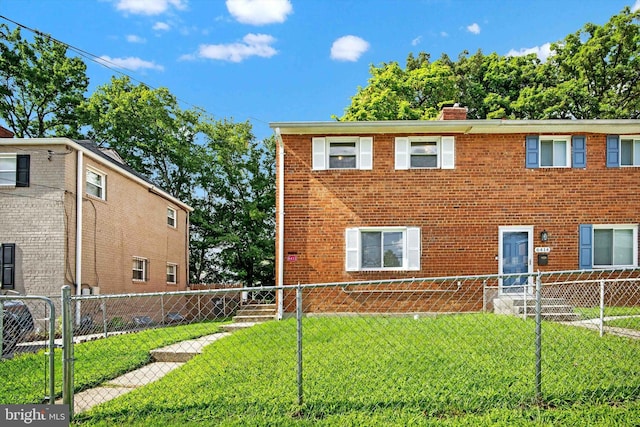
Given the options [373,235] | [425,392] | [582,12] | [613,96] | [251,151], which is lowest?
[425,392]

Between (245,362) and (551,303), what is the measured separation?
7495mm

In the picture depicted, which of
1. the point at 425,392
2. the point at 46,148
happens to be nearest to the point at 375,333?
the point at 425,392

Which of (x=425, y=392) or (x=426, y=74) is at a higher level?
(x=426, y=74)

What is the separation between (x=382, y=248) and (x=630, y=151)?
6773mm

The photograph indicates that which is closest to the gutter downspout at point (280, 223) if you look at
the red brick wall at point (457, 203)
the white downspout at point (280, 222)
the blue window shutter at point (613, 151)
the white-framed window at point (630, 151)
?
the white downspout at point (280, 222)

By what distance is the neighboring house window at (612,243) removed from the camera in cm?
1215

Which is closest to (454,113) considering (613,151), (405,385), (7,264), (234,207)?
(613,151)

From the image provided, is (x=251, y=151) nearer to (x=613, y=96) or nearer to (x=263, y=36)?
(x=263, y=36)

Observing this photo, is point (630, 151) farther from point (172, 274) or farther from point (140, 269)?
point (172, 274)

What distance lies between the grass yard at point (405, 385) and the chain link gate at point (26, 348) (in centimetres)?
90

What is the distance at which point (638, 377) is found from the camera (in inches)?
195

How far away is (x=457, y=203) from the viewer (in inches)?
484

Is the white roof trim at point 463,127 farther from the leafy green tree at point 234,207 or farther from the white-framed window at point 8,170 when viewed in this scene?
the leafy green tree at point 234,207

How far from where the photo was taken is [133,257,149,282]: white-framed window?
667 inches
